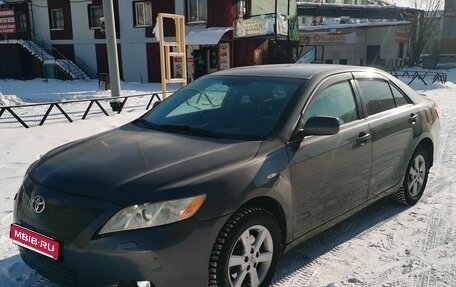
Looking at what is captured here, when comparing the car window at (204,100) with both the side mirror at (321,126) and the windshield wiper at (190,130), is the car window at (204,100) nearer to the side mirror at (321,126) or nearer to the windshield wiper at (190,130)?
the windshield wiper at (190,130)

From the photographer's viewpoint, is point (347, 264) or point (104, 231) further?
point (347, 264)

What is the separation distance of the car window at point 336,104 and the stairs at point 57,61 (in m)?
26.9

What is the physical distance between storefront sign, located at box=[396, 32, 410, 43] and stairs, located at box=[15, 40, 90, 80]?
86.3 ft

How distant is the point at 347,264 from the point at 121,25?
26276mm

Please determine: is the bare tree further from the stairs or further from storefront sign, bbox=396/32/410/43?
the stairs

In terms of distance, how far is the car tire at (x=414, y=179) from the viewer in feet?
15.8

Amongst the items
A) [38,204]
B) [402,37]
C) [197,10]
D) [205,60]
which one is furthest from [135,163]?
[402,37]

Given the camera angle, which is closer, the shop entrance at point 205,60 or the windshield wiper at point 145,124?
the windshield wiper at point 145,124

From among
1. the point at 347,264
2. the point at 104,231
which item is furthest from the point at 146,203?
the point at 347,264

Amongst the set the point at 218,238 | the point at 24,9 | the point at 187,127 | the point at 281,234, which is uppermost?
the point at 24,9

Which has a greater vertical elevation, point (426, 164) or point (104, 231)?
point (104, 231)

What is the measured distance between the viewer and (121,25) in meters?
27.4

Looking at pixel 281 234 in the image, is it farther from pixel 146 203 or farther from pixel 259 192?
pixel 146 203

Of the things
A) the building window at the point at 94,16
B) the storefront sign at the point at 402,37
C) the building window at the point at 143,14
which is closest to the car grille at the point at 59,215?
the building window at the point at 143,14
